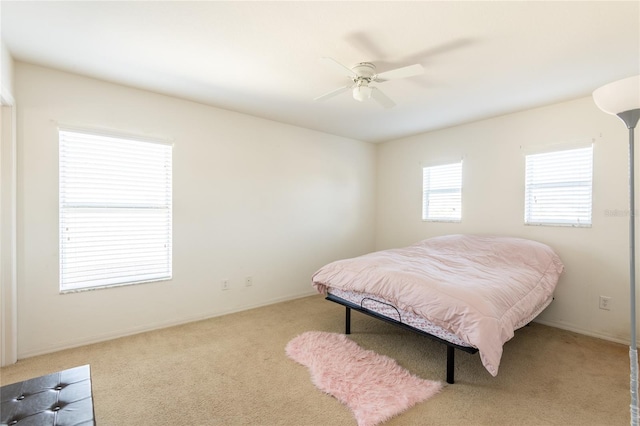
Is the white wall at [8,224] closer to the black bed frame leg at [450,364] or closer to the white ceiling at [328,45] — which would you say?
the white ceiling at [328,45]

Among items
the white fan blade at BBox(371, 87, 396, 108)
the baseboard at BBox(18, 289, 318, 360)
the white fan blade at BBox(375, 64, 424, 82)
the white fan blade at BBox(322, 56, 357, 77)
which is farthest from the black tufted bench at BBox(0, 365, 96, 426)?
the white fan blade at BBox(371, 87, 396, 108)

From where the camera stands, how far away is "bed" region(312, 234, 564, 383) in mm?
1940

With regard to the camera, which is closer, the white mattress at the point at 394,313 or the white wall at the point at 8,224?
the white mattress at the point at 394,313

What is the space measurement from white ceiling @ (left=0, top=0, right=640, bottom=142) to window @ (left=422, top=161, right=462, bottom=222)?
1.22 metres

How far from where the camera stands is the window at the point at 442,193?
413 cm

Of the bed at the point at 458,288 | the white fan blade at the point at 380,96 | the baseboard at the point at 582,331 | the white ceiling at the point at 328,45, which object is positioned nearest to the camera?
the white ceiling at the point at 328,45

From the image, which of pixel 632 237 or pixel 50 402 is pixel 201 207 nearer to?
pixel 50 402

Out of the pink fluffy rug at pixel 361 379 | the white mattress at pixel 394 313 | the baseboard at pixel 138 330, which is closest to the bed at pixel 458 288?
the white mattress at pixel 394 313

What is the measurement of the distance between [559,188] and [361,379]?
2975mm

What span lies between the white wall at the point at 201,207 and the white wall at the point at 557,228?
1264 millimetres

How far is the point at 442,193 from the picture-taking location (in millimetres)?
4289

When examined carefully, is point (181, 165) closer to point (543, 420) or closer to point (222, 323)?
point (222, 323)

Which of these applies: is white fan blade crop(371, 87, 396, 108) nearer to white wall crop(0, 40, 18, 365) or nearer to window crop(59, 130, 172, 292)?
window crop(59, 130, 172, 292)

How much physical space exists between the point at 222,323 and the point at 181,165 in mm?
1801
